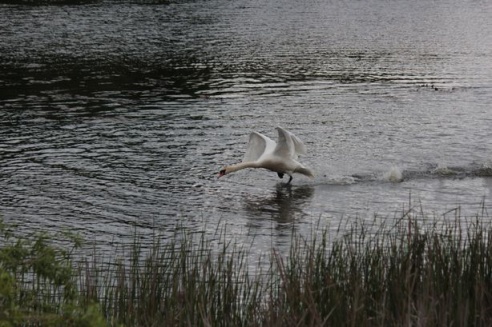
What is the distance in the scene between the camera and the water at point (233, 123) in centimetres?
1600

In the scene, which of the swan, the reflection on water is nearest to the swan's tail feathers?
the swan

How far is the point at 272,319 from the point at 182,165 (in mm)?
11246

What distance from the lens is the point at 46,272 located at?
7520 millimetres

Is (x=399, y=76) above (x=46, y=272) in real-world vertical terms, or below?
above

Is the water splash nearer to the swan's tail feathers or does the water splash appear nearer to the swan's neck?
the swan's tail feathers

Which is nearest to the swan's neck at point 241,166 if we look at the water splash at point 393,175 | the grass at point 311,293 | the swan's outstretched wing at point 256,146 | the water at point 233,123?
the water at point 233,123

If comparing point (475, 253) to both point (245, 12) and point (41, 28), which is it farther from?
point (245, 12)

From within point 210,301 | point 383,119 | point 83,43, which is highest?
point 83,43

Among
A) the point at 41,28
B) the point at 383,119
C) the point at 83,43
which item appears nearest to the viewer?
the point at 383,119

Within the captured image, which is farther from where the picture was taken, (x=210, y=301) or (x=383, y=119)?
(x=383, y=119)

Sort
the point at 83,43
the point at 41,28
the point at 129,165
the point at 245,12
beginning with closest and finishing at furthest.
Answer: the point at 129,165 < the point at 83,43 < the point at 41,28 < the point at 245,12

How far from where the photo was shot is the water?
16000 mm

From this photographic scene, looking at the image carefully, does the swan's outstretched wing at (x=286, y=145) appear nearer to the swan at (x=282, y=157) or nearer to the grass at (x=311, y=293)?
the swan at (x=282, y=157)

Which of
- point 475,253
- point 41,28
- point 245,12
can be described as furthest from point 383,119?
point 245,12
